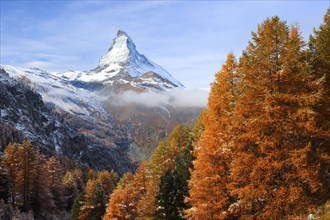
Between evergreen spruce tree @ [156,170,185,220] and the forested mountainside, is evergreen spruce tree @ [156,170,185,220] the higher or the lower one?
the lower one

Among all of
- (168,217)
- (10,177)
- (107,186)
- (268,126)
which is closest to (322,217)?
(268,126)

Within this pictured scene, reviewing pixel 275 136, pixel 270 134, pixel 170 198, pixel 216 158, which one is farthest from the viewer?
pixel 170 198

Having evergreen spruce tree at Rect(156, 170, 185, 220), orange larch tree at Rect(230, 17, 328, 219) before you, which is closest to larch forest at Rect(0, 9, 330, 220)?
orange larch tree at Rect(230, 17, 328, 219)

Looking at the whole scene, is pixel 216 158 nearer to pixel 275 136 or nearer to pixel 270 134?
pixel 270 134

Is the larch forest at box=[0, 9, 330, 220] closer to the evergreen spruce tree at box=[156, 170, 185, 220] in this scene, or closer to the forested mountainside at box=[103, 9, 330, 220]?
the forested mountainside at box=[103, 9, 330, 220]

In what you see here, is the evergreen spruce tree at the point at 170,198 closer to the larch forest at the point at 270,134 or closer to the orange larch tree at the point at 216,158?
the larch forest at the point at 270,134

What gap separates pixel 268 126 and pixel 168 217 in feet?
58.1

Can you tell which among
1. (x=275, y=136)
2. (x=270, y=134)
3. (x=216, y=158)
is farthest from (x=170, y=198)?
(x=275, y=136)

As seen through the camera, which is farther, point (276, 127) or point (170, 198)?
point (170, 198)

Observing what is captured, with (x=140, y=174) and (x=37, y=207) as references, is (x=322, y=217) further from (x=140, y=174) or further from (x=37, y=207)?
(x=37, y=207)

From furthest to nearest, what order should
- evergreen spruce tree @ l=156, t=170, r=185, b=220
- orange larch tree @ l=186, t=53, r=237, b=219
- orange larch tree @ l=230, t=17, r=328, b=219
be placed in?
evergreen spruce tree @ l=156, t=170, r=185, b=220, orange larch tree @ l=186, t=53, r=237, b=219, orange larch tree @ l=230, t=17, r=328, b=219

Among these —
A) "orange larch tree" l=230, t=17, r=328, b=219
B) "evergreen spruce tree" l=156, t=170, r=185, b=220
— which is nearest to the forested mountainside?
"orange larch tree" l=230, t=17, r=328, b=219

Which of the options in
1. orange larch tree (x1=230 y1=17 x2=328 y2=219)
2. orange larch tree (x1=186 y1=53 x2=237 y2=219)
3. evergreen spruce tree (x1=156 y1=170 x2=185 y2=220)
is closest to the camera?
orange larch tree (x1=230 y1=17 x2=328 y2=219)

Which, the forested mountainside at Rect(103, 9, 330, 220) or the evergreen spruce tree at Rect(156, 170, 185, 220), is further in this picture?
the evergreen spruce tree at Rect(156, 170, 185, 220)
